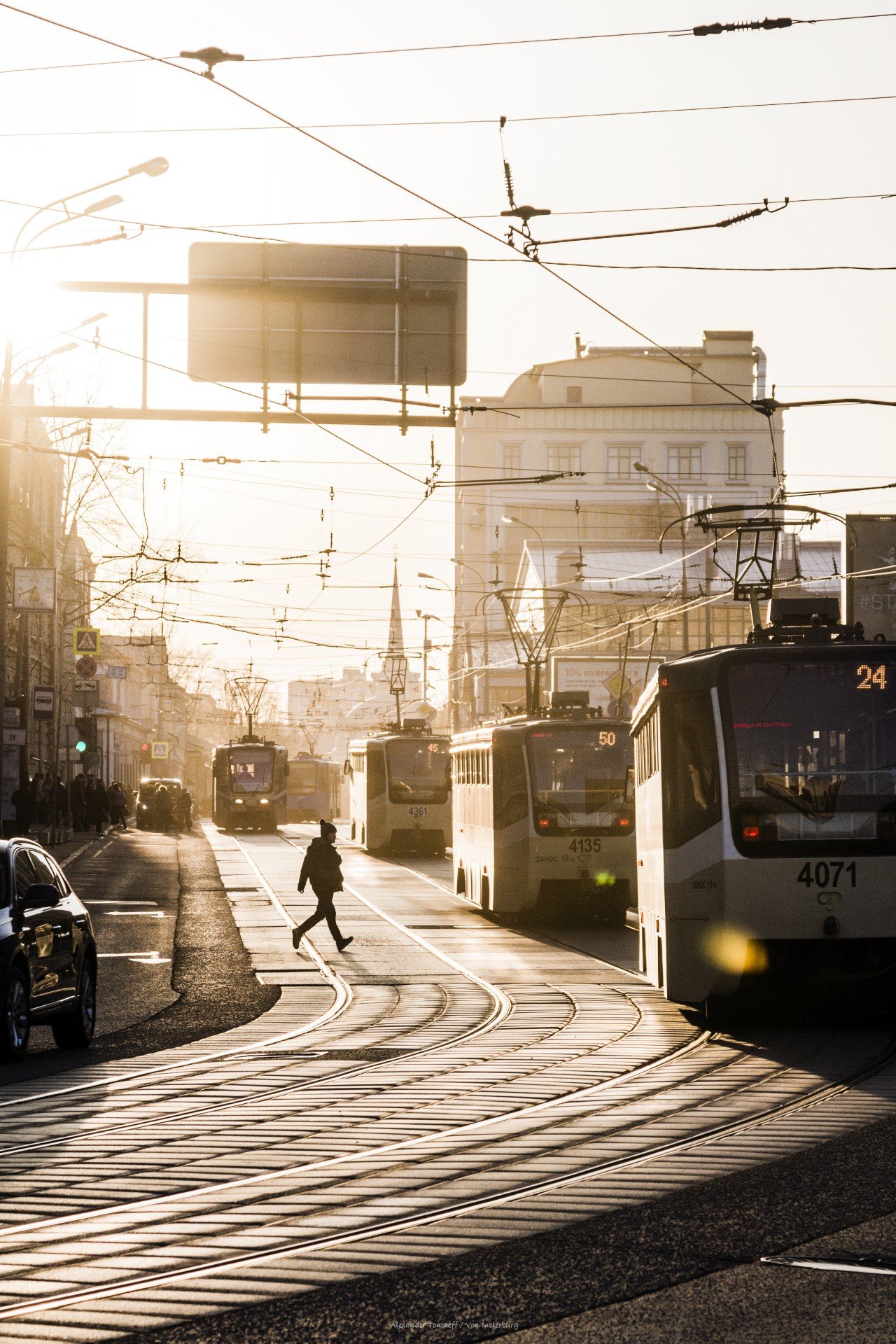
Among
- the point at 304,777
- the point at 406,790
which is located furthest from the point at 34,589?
the point at 304,777

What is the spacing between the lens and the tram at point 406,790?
1826 inches

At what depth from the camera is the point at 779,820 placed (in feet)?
45.2

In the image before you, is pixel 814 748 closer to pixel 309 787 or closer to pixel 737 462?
pixel 309 787

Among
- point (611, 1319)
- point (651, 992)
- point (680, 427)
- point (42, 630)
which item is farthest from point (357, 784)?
point (680, 427)

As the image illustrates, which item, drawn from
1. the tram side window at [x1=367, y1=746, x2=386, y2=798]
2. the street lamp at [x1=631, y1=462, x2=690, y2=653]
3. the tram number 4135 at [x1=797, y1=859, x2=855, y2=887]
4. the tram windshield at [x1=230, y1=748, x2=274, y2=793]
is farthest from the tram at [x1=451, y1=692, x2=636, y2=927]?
the tram windshield at [x1=230, y1=748, x2=274, y2=793]

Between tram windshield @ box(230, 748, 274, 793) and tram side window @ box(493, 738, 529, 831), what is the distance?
118 feet

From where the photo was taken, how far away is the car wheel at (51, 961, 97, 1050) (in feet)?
45.3

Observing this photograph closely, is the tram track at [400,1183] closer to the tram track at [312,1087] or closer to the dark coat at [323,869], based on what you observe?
the tram track at [312,1087]

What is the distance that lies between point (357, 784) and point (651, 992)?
111 ft

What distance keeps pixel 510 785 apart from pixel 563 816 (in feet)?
3.36

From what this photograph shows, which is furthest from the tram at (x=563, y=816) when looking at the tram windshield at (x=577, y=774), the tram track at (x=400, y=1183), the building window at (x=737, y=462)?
the building window at (x=737, y=462)

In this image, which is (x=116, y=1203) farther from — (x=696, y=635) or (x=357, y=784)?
(x=696, y=635)

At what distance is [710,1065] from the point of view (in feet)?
39.7

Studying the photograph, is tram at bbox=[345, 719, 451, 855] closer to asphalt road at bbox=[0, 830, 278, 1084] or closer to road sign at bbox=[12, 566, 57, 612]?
asphalt road at bbox=[0, 830, 278, 1084]
